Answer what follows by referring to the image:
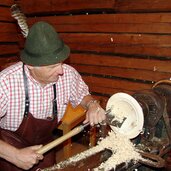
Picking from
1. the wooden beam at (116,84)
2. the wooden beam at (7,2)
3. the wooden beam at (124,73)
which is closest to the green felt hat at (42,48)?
the wooden beam at (124,73)

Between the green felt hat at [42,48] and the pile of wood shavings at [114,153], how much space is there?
0.91 m

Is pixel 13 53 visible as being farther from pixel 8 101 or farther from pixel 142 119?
pixel 142 119

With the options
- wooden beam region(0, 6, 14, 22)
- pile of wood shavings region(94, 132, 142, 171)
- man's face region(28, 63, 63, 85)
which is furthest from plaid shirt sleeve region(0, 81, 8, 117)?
wooden beam region(0, 6, 14, 22)

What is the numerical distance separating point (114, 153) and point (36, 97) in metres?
0.99

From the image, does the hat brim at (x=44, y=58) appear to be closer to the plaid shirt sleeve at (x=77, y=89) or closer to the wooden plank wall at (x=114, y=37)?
the plaid shirt sleeve at (x=77, y=89)

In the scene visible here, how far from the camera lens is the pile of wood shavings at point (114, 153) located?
2334mm

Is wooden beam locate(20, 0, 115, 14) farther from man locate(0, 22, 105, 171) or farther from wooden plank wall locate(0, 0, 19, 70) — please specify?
man locate(0, 22, 105, 171)

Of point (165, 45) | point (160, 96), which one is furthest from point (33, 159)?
point (165, 45)

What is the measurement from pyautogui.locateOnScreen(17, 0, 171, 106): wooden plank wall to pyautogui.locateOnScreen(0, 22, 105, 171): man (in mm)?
1681

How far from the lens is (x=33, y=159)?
2.21 metres

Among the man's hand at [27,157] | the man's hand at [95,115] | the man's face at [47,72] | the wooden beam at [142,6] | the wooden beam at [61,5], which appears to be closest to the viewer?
the man's hand at [27,157]

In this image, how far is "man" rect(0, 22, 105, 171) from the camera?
2307 millimetres

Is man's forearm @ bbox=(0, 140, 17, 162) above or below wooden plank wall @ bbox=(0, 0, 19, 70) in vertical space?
below

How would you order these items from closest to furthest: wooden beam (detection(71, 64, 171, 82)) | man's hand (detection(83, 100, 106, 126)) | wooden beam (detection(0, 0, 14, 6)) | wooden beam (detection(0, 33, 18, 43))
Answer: man's hand (detection(83, 100, 106, 126)), wooden beam (detection(71, 64, 171, 82)), wooden beam (detection(0, 0, 14, 6)), wooden beam (detection(0, 33, 18, 43))
